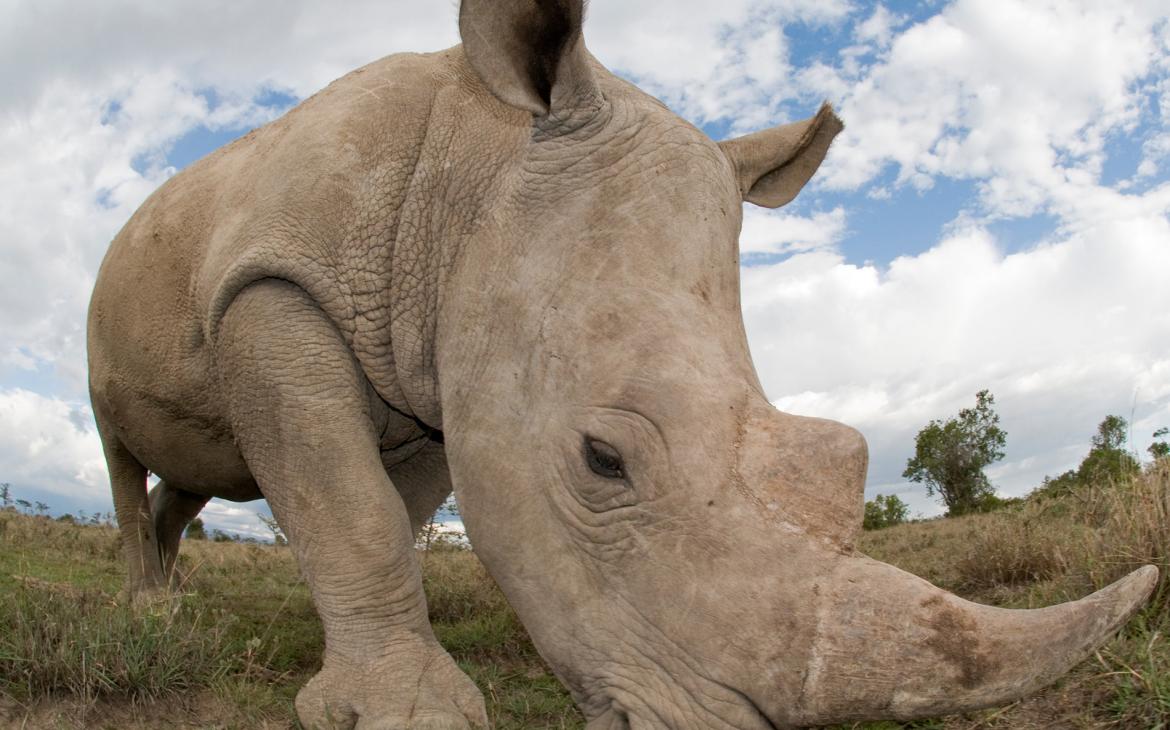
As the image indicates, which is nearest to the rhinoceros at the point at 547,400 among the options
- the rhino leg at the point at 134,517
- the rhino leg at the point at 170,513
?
the rhino leg at the point at 134,517

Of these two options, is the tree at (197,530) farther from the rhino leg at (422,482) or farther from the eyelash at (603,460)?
the eyelash at (603,460)

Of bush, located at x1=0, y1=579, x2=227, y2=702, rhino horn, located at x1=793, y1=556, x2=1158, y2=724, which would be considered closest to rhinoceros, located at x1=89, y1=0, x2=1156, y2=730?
rhino horn, located at x1=793, y1=556, x2=1158, y2=724

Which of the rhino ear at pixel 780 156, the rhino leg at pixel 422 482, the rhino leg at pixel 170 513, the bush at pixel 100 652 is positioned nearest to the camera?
the bush at pixel 100 652

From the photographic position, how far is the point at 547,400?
9.35 ft

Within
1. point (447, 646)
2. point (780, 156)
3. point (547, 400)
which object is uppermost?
point (780, 156)

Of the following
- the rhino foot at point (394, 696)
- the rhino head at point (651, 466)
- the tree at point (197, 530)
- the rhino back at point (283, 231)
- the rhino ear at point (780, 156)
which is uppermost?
the tree at point (197, 530)

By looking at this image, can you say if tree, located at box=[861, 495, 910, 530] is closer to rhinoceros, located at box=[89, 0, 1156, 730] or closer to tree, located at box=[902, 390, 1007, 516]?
tree, located at box=[902, 390, 1007, 516]

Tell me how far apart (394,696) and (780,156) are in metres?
2.52

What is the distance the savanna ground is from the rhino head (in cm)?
102

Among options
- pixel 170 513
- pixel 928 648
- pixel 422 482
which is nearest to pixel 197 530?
pixel 170 513

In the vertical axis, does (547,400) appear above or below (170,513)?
below

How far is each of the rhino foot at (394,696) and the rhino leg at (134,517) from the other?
3.14 m

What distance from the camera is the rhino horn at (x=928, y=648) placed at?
2.09 m

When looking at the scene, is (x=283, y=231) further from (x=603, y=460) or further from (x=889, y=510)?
(x=889, y=510)
